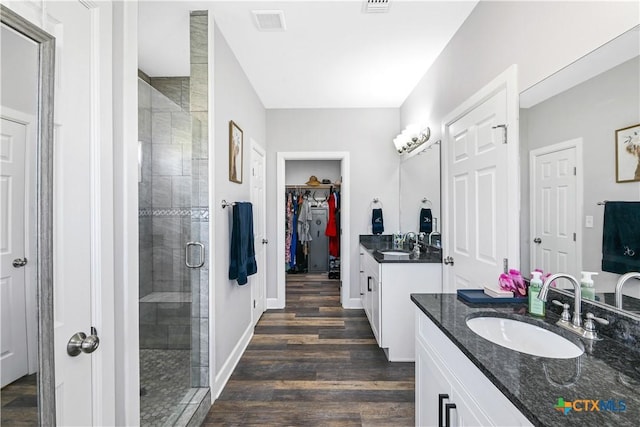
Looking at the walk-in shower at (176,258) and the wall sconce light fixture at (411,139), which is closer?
the walk-in shower at (176,258)

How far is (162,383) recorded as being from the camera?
1935 mm

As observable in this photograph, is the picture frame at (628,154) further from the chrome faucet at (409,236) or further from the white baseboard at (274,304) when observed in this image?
the white baseboard at (274,304)

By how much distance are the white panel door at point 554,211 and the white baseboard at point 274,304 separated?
303cm

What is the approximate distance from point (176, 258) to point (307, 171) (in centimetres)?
422

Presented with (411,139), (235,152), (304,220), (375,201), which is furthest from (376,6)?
(304,220)

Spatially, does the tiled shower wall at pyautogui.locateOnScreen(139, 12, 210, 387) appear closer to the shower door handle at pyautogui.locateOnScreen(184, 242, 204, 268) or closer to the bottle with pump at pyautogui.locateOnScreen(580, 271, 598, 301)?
the shower door handle at pyautogui.locateOnScreen(184, 242, 204, 268)

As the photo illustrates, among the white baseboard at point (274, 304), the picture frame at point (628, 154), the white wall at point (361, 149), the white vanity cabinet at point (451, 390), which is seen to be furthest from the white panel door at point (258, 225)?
the picture frame at point (628, 154)

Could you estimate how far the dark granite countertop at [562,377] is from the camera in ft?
2.13

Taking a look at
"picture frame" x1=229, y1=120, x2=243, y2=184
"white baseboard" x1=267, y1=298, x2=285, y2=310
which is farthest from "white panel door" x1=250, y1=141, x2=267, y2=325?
"picture frame" x1=229, y1=120, x2=243, y2=184

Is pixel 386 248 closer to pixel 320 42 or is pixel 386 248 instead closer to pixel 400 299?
pixel 400 299

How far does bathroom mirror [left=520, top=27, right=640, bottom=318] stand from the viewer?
0.99 meters

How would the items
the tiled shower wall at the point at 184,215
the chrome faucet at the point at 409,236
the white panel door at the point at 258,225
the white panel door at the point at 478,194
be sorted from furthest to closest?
the chrome faucet at the point at 409,236 → the white panel door at the point at 258,225 → the tiled shower wall at the point at 184,215 → the white panel door at the point at 478,194

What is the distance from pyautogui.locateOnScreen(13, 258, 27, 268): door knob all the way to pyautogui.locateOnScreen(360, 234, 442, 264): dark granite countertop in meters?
2.23

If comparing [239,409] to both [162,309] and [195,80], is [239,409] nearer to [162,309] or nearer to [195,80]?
[162,309]
